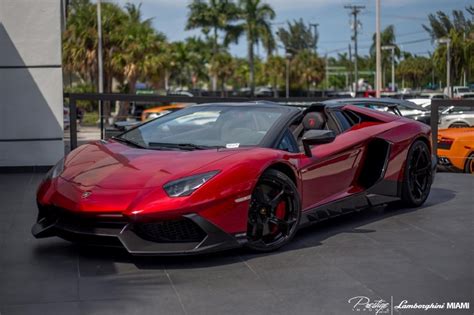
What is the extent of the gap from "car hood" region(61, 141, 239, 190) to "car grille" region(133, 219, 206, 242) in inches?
11.8

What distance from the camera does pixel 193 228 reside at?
5.20 m

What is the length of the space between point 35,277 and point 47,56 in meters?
6.41

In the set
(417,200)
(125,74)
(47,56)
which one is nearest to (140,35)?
(125,74)

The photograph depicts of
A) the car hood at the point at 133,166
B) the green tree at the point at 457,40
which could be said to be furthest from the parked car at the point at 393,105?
the car hood at the point at 133,166

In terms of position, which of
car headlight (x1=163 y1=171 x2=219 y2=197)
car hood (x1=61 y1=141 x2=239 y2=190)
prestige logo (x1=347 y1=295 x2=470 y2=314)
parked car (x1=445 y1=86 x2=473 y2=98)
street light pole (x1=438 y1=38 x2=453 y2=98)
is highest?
street light pole (x1=438 y1=38 x2=453 y2=98)

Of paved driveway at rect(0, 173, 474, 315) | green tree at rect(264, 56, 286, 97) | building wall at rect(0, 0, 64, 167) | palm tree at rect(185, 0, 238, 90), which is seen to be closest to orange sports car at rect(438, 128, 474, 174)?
paved driveway at rect(0, 173, 474, 315)

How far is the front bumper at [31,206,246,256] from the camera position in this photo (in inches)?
201

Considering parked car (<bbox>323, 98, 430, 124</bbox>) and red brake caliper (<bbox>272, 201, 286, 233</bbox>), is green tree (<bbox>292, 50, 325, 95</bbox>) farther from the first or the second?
red brake caliper (<bbox>272, 201, 286, 233</bbox>)

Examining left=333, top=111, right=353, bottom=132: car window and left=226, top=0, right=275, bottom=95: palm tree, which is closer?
left=333, top=111, right=353, bottom=132: car window

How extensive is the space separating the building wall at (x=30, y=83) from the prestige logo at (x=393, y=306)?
738 cm

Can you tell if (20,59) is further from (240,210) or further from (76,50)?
(76,50)

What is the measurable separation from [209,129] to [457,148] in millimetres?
6297

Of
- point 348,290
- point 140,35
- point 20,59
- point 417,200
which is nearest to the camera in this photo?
A: point 348,290

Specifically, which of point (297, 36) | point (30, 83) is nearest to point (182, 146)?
point (30, 83)
